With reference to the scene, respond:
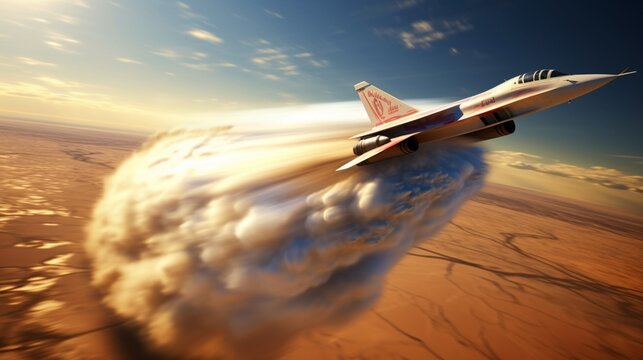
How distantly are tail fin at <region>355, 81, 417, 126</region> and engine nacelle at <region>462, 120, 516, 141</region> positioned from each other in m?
2.63

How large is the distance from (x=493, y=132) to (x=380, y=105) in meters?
4.90

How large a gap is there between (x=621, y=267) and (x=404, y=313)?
3883 centimetres

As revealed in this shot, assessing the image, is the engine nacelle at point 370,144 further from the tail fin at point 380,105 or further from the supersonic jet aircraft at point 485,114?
the tail fin at point 380,105

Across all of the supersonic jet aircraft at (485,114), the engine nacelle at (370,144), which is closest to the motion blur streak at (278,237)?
the supersonic jet aircraft at (485,114)

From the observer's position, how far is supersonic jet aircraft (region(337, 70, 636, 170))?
25.1 feet

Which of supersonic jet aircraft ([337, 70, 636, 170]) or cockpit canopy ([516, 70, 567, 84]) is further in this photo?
cockpit canopy ([516, 70, 567, 84])

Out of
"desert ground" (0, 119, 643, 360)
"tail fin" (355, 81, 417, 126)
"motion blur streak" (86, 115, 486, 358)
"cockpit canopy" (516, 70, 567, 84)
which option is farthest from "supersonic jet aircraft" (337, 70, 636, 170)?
"desert ground" (0, 119, 643, 360)

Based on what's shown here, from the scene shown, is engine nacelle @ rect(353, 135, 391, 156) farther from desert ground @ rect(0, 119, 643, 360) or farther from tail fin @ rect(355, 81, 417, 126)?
desert ground @ rect(0, 119, 643, 360)

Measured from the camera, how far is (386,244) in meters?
6.96

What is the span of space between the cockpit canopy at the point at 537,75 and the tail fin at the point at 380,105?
3.57m

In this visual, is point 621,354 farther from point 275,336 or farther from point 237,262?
point 237,262

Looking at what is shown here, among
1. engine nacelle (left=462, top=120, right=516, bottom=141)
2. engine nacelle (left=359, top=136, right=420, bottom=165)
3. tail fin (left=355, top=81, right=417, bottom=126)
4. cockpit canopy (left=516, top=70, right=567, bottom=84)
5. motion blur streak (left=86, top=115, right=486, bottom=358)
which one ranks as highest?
cockpit canopy (left=516, top=70, right=567, bottom=84)

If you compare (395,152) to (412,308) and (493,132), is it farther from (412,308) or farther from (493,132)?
(412,308)

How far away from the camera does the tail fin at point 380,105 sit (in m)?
11.2
